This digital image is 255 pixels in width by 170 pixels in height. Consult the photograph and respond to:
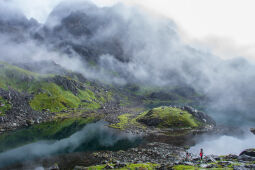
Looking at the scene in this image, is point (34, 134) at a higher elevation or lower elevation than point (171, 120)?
lower

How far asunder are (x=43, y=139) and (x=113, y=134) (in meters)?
43.7

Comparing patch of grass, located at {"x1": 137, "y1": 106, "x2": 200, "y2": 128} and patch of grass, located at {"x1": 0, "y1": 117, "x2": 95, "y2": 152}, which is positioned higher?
patch of grass, located at {"x1": 137, "y1": 106, "x2": 200, "y2": 128}

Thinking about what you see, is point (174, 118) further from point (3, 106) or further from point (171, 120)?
point (3, 106)

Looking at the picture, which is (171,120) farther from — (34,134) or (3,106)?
(3,106)

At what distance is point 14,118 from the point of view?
14962 centimetres

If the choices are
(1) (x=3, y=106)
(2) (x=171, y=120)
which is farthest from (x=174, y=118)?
(1) (x=3, y=106)

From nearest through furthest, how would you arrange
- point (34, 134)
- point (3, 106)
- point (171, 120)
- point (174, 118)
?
point (34, 134) → point (171, 120) → point (174, 118) → point (3, 106)

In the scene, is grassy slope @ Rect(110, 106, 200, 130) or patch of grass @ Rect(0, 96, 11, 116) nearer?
grassy slope @ Rect(110, 106, 200, 130)

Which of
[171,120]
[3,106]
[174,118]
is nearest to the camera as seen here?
[171,120]

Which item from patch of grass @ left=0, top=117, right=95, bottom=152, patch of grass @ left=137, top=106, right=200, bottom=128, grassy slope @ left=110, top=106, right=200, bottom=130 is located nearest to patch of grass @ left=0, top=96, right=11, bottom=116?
patch of grass @ left=0, top=117, right=95, bottom=152

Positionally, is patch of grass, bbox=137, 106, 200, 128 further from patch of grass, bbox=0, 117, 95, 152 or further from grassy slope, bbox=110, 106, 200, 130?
patch of grass, bbox=0, 117, 95, 152

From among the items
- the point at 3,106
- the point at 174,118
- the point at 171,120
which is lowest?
the point at 3,106

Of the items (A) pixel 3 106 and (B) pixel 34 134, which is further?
(A) pixel 3 106

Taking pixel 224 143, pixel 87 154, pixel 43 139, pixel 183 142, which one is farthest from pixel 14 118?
pixel 224 143
